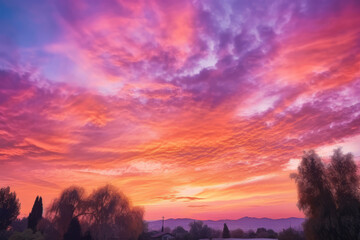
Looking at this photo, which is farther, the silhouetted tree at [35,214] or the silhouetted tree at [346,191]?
the silhouetted tree at [35,214]

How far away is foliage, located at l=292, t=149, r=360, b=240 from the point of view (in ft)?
81.8

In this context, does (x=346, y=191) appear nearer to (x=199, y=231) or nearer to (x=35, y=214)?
(x=35, y=214)

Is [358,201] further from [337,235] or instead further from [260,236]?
[260,236]

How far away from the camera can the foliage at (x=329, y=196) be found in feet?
81.8

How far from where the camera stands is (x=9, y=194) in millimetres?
65500

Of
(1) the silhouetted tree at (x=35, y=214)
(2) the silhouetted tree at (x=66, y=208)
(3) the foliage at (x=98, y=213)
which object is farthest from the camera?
(1) the silhouetted tree at (x=35, y=214)

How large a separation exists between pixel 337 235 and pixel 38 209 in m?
51.5

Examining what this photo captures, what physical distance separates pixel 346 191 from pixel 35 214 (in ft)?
174

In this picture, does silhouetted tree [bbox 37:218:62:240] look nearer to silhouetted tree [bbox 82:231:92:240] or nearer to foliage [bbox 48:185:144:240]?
foliage [bbox 48:185:144:240]

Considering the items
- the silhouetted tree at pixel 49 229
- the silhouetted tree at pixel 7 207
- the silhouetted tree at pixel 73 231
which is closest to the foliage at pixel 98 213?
the silhouetted tree at pixel 49 229

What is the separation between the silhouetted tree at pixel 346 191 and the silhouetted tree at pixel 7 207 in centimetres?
6787

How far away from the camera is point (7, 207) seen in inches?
2459

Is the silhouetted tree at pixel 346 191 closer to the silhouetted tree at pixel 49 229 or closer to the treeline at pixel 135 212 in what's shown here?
the treeline at pixel 135 212

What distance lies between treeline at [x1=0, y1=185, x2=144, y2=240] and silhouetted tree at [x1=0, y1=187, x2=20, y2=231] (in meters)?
15.6
